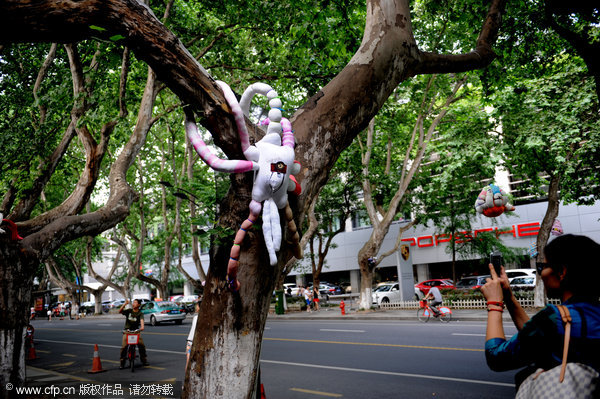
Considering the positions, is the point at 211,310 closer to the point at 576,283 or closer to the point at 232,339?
the point at 232,339

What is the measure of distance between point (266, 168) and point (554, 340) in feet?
6.49

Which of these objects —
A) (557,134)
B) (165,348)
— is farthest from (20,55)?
(557,134)

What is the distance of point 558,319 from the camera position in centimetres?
197

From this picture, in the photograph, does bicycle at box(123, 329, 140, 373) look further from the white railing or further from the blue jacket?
the white railing

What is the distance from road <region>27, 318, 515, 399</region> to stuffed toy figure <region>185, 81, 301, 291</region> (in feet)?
16.1

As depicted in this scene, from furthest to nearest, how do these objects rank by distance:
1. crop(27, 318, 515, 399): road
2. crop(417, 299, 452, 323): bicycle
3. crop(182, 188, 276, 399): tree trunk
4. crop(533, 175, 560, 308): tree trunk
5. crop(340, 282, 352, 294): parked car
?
crop(340, 282, 352, 294): parked car
crop(533, 175, 560, 308): tree trunk
crop(417, 299, 452, 323): bicycle
crop(27, 318, 515, 399): road
crop(182, 188, 276, 399): tree trunk

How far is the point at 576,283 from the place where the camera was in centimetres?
211

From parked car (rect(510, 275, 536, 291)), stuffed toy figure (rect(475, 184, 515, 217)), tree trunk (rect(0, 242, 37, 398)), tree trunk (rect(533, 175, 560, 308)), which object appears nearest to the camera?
tree trunk (rect(0, 242, 37, 398))

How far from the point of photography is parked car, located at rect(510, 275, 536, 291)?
24.5 m

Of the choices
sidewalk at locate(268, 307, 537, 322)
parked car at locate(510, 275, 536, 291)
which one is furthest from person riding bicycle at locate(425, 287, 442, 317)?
parked car at locate(510, 275, 536, 291)

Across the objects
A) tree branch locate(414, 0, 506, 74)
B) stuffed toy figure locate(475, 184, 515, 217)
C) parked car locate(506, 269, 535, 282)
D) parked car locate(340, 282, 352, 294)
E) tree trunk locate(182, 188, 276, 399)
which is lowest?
parked car locate(340, 282, 352, 294)

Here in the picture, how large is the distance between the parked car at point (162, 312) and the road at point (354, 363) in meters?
7.88

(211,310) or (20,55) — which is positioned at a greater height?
(20,55)

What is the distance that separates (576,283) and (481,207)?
18.9 feet
